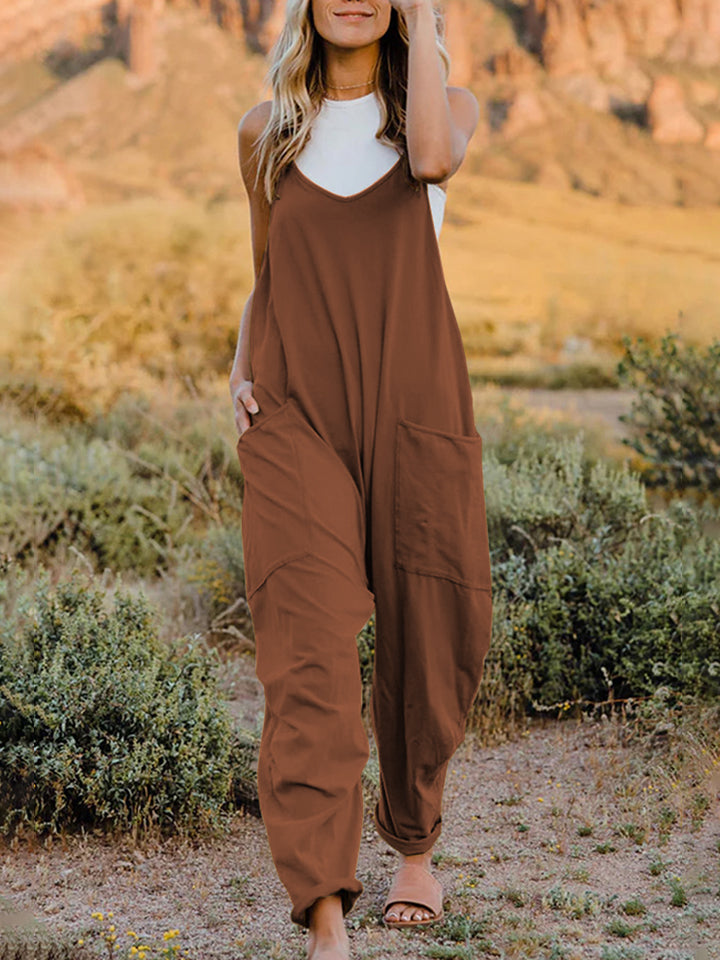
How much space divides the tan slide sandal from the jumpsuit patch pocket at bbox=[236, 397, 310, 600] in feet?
2.76

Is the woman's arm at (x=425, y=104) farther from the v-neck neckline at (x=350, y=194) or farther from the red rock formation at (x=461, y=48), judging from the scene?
the red rock formation at (x=461, y=48)

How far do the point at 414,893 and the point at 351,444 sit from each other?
1.09 m

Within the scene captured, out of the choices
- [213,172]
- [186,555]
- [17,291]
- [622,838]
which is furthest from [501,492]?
[213,172]

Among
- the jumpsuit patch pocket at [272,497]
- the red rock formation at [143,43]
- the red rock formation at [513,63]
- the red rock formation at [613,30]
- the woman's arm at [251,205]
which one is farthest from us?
the red rock formation at [143,43]

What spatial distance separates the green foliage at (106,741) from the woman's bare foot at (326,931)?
108cm

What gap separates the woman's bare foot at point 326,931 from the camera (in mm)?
2252

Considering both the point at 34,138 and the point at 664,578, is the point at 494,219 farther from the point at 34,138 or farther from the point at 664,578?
the point at 664,578

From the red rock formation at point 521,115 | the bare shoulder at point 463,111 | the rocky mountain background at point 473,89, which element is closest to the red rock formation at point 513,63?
the rocky mountain background at point 473,89

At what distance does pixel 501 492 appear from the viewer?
17.5 feet

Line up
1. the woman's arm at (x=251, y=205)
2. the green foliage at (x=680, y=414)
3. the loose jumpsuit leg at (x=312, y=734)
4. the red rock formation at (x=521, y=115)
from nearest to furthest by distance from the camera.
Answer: the loose jumpsuit leg at (x=312, y=734) → the woman's arm at (x=251, y=205) → the green foliage at (x=680, y=414) → the red rock formation at (x=521, y=115)

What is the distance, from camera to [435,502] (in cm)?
246

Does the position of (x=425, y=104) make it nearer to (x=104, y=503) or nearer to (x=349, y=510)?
(x=349, y=510)

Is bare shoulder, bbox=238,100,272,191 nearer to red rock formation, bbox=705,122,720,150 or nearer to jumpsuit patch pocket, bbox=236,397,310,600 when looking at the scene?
jumpsuit patch pocket, bbox=236,397,310,600

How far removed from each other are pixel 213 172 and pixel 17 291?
2757 cm
